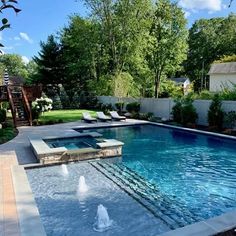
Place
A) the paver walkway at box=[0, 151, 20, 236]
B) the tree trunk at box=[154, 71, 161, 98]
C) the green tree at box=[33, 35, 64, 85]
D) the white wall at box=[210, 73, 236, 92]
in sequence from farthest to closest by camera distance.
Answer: the green tree at box=[33, 35, 64, 85], the white wall at box=[210, 73, 236, 92], the tree trunk at box=[154, 71, 161, 98], the paver walkway at box=[0, 151, 20, 236]

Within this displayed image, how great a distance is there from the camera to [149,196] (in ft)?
22.0

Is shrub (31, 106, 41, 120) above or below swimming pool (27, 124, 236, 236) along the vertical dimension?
above

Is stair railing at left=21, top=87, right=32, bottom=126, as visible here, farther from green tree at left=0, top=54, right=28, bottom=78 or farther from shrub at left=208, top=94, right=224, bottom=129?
green tree at left=0, top=54, right=28, bottom=78

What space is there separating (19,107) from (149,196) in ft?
48.5

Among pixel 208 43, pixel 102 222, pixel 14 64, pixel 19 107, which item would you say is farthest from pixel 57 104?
pixel 14 64

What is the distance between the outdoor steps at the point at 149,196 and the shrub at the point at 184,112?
883 centimetres

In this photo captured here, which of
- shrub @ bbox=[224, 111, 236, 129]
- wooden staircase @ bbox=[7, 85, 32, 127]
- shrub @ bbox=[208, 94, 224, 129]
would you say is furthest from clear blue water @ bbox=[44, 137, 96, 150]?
shrub @ bbox=[224, 111, 236, 129]

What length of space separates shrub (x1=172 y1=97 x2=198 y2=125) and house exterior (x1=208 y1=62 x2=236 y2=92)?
15.7 meters

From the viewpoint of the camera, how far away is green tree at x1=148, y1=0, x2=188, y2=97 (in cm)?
2738

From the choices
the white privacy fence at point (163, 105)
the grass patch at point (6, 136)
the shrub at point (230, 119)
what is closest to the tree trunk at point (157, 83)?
the white privacy fence at point (163, 105)

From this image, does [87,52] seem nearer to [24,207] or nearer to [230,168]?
[230,168]

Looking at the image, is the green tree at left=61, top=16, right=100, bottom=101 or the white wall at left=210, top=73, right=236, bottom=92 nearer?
the green tree at left=61, top=16, right=100, bottom=101

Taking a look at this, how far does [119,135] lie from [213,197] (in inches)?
352

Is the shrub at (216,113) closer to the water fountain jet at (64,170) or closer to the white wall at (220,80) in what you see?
the water fountain jet at (64,170)
